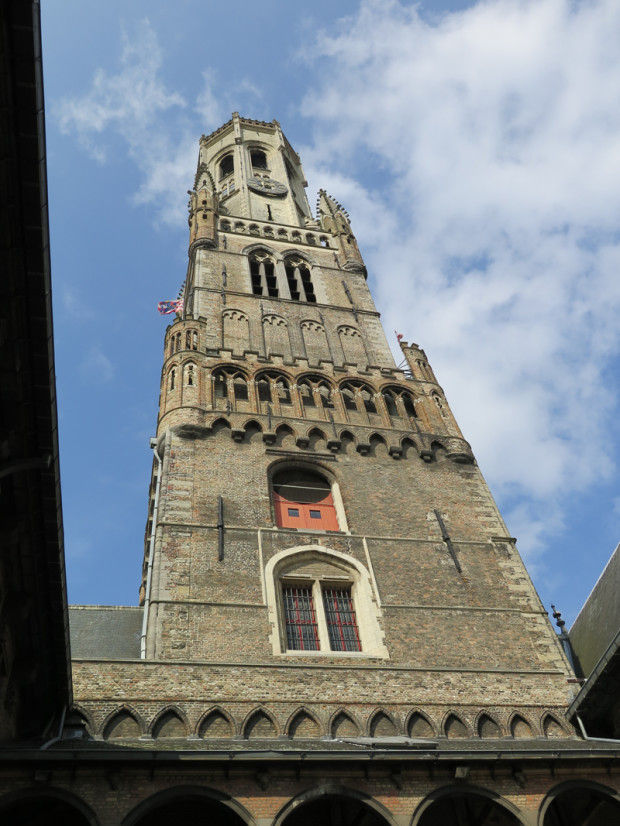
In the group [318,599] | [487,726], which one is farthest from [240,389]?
[487,726]

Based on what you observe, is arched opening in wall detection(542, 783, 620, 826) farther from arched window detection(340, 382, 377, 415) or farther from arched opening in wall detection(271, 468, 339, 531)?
arched window detection(340, 382, 377, 415)

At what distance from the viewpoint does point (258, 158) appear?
167ft

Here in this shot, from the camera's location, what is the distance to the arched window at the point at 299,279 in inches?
1246

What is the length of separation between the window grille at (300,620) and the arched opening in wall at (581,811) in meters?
5.67

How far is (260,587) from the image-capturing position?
16.6m

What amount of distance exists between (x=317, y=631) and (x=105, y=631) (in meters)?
4.88

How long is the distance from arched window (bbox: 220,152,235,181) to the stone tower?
22.5 metres

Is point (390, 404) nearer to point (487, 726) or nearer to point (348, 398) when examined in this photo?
point (348, 398)

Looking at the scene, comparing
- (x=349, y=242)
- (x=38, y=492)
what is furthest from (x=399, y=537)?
(x=349, y=242)

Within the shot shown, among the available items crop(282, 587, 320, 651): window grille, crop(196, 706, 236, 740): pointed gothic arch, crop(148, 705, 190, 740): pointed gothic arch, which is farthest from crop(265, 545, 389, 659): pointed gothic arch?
crop(148, 705, 190, 740): pointed gothic arch

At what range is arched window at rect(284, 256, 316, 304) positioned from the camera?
104 feet

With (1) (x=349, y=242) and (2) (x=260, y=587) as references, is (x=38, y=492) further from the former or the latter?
(1) (x=349, y=242)

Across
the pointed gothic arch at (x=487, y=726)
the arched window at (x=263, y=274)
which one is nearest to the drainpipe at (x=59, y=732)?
the pointed gothic arch at (x=487, y=726)

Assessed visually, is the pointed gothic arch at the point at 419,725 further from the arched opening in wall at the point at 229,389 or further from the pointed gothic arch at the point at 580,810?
the arched opening in wall at the point at 229,389
